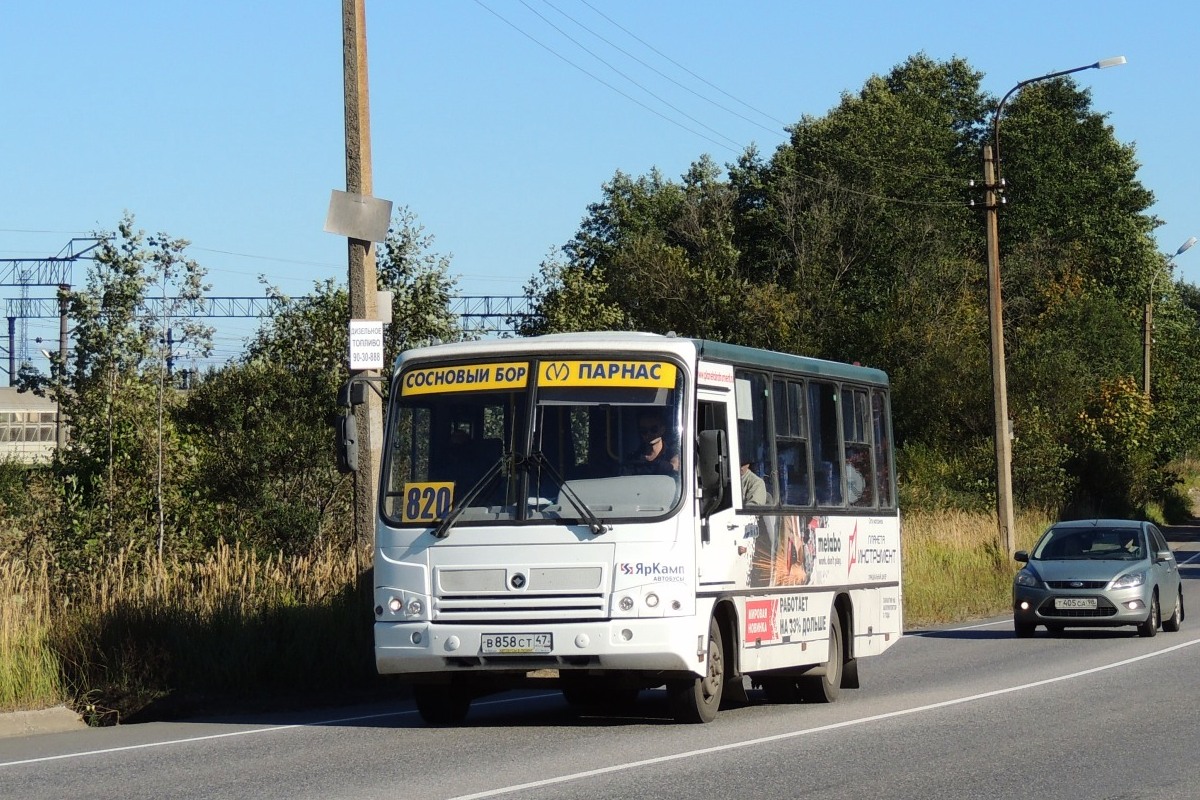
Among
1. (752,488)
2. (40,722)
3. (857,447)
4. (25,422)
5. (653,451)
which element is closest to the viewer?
(653,451)

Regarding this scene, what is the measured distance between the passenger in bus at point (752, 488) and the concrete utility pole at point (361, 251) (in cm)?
452

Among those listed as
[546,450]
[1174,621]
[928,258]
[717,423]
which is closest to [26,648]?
[546,450]

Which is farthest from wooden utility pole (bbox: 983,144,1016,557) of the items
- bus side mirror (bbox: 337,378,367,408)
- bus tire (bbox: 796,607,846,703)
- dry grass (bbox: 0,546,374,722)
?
bus side mirror (bbox: 337,378,367,408)

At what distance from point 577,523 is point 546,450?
2.05 feet

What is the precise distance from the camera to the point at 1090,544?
26125 mm

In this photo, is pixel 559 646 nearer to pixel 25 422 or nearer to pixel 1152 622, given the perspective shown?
pixel 1152 622

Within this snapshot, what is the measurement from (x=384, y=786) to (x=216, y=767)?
160 centimetres

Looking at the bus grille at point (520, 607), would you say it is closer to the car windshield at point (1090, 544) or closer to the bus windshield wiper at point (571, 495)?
the bus windshield wiper at point (571, 495)

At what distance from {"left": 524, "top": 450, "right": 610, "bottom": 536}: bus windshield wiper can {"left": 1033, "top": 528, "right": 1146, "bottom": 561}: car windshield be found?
1394 cm

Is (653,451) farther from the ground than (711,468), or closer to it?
farther from the ground

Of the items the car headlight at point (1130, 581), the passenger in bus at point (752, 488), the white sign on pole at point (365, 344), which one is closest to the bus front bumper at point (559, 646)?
the passenger in bus at point (752, 488)

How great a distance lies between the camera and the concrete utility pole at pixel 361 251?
18.2m

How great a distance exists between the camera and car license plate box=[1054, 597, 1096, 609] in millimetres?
24516

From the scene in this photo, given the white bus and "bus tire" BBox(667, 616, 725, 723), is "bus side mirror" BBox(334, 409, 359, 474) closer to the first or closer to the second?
the white bus
